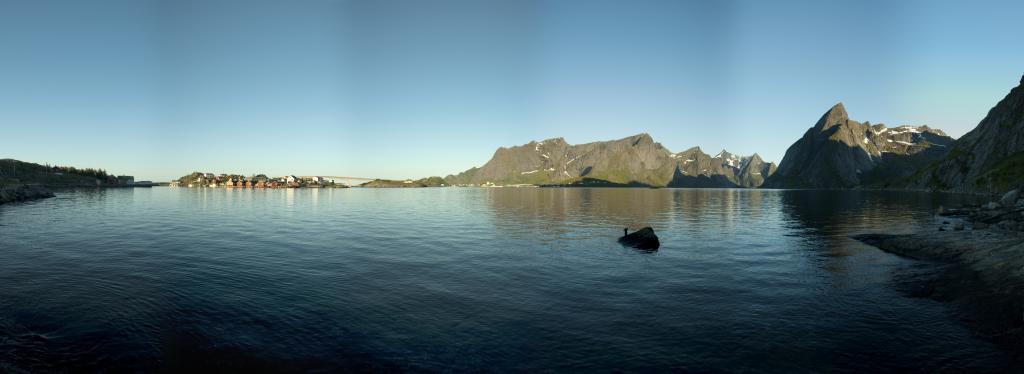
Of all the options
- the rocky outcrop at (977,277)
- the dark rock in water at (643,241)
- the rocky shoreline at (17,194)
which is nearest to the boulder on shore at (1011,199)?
the rocky outcrop at (977,277)

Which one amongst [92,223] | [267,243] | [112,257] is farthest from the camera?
[92,223]

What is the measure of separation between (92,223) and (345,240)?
48.9 metres

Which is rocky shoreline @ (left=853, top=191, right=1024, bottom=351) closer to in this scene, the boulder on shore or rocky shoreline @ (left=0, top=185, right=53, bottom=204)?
the boulder on shore

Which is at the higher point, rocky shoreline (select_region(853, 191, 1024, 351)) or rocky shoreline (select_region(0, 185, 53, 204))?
rocky shoreline (select_region(0, 185, 53, 204))

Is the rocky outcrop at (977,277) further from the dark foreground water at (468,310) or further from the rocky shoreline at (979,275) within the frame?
the dark foreground water at (468,310)

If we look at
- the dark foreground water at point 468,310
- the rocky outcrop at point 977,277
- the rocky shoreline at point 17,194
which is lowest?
the dark foreground water at point 468,310

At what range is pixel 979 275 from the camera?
3016cm

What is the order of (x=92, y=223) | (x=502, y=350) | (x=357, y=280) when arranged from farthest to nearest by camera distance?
1. (x=92, y=223)
2. (x=357, y=280)
3. (x=502, y=350)

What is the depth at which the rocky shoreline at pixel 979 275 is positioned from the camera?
22281 mm

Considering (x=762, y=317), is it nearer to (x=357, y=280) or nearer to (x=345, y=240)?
(x=357, y=280)

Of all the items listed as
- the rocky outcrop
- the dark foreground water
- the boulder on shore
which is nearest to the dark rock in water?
the dark foreground water

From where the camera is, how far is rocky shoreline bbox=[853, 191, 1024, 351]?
73.1 ft

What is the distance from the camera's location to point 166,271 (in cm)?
3431

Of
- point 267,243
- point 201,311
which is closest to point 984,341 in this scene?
point 201,311
